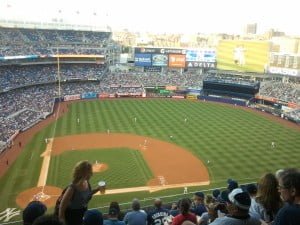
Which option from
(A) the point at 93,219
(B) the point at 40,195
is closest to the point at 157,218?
(A) the point at 93,219

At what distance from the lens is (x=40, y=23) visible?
2970 inches

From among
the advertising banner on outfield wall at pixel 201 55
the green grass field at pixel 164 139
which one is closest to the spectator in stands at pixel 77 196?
the green grass field at pixel 164 139

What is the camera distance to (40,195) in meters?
26.1

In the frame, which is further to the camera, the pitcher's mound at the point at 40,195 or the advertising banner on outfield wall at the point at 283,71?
the advertising banner on outfield wall at the point at 283,71

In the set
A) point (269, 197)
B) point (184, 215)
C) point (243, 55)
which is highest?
point (243, 55)

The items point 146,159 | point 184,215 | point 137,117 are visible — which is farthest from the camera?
point 137,117

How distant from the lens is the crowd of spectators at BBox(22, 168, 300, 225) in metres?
5.15

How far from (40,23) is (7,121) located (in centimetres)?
3949

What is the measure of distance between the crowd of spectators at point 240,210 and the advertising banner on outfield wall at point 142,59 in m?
70.9

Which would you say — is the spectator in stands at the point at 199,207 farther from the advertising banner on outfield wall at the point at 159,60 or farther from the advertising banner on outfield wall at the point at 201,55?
the advertising banner on outfield wall at the point at 201,55

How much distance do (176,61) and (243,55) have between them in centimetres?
1564

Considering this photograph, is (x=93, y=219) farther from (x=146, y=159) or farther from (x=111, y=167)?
(x=146, y=159)

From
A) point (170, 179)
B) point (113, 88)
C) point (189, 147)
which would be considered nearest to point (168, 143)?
point (189, 147)

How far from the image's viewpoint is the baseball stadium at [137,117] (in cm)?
2944
